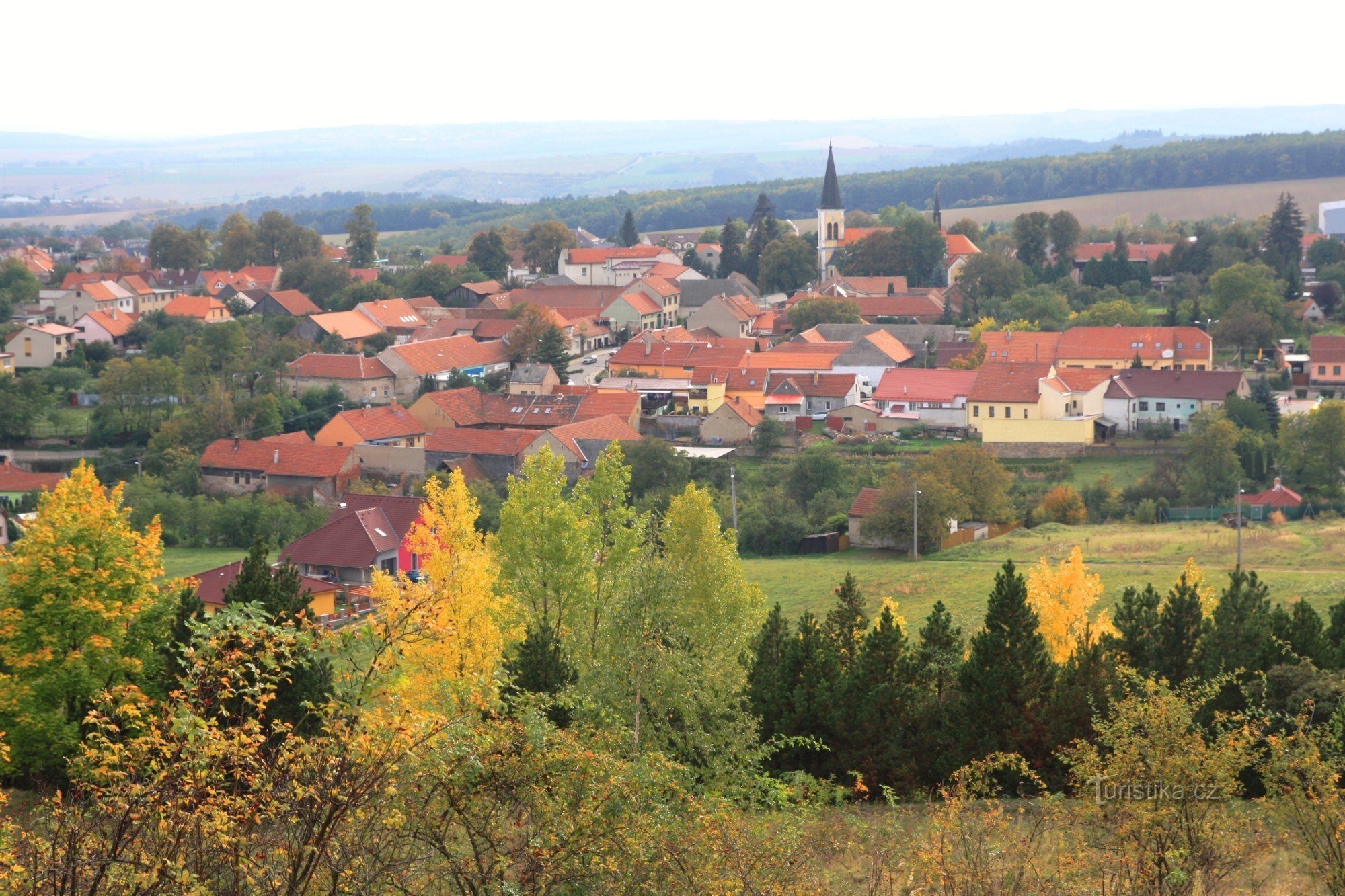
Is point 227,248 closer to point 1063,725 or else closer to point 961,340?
point 961,340

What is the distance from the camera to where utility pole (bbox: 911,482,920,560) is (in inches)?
1329

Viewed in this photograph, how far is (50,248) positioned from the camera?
11919cm

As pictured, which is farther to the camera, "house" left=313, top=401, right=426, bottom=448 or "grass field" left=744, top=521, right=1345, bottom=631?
"house" left=313, top=401, right=426, bottom=448

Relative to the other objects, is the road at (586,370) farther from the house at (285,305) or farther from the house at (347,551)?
the house at (347,551)

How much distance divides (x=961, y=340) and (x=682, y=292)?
1709 cm

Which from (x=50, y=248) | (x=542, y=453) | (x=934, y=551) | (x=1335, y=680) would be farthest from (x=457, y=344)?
(x=50, y=248)

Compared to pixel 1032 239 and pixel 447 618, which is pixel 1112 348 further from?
pixel 447 618

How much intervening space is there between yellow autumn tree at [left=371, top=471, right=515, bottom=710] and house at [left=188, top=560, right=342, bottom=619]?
515 cm

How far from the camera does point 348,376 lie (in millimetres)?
54344

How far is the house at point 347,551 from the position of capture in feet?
104

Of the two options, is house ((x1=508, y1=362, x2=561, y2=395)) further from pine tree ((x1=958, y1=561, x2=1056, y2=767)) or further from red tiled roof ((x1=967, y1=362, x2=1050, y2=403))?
pine tree ((x1=958, y1=561, x2=1056, y2=767))

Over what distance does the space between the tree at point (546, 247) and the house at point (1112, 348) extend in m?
35.9

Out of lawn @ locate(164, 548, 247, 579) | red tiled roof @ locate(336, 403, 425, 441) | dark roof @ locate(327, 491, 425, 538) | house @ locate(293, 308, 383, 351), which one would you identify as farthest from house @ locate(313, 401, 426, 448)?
house @ locate(293, 308, 383, 351)

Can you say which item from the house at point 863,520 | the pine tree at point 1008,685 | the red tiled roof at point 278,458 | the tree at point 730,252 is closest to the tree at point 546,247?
the tree at point 730,252
